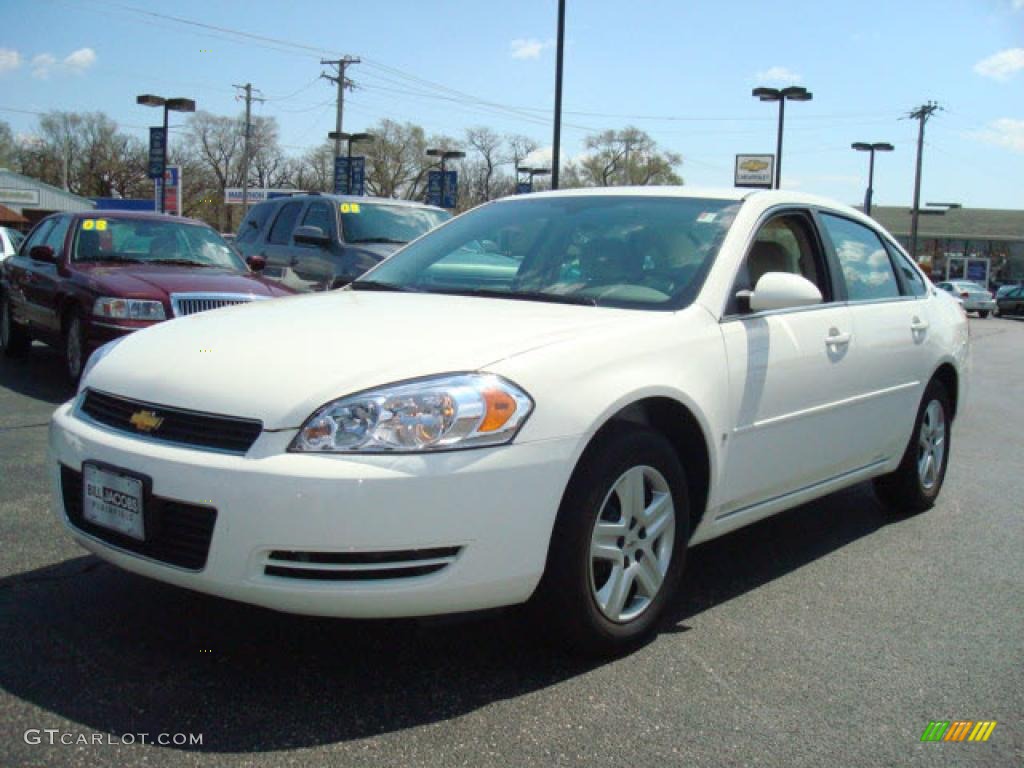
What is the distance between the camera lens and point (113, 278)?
8.19 metres

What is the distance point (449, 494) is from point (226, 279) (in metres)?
6.28

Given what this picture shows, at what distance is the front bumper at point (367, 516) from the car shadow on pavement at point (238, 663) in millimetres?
273

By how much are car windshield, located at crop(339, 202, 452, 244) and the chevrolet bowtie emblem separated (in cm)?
775

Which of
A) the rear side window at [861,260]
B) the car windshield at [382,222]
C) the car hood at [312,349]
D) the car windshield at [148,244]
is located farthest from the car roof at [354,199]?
the car hood at [312,349]

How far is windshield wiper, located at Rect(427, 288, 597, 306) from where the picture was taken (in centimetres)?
374

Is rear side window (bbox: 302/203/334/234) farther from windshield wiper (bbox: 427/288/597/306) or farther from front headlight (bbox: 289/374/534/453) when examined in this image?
front headlight (bbox: 289/374/534/453)

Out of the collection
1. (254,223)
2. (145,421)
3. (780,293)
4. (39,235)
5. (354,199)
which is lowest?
(145,421)

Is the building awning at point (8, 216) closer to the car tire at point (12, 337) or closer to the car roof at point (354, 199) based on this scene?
the car tire at point (12, 337)

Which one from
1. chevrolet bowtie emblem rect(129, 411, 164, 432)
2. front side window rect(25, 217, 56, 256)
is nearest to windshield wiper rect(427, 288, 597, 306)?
chevrolet bowtie emblem rect(129, 411, 164, 432)

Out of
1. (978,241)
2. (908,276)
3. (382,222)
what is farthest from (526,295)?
(978,241)

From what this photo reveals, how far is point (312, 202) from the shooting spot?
1137cm

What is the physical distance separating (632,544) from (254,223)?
10.1m

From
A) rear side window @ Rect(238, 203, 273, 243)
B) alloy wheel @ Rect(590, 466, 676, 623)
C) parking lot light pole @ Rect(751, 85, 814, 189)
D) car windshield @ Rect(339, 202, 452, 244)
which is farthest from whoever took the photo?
parking lot light pole @ Rect(751, 85, 814, 189)

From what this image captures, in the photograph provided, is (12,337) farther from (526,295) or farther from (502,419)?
(502,419)
